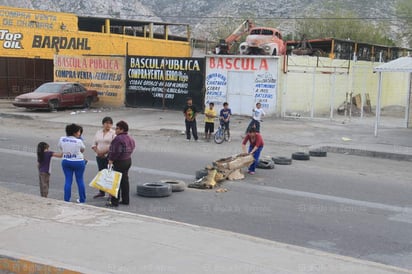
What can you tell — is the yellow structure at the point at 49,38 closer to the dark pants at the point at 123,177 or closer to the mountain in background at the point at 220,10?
the dark pants at the point at 123,177

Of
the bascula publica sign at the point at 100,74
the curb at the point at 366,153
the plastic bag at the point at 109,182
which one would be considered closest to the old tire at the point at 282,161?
the curb at the point at 366,153

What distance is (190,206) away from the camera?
9.34m

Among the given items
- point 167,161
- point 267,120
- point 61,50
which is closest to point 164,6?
point 61,50

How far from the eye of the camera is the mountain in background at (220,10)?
79312mm

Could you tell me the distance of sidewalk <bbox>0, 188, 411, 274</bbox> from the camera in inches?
221

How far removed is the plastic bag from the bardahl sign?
18455 mm

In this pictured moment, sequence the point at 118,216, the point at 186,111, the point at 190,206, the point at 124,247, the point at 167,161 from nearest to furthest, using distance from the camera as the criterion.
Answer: the point at 124,247, the point at 118,216, the point at 190,206, the point at 167,161, the point at 186,111

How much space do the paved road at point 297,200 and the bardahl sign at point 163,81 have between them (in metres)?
11.4

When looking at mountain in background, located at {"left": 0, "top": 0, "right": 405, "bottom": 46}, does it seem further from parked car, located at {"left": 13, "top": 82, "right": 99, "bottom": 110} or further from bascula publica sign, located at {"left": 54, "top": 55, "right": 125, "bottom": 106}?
parked car, located at {"left": 13, "top": 82, "right": 99, "bottom": 110}

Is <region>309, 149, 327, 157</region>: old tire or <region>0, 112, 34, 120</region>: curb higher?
<region>0, 112, 34, 120</region>: curb

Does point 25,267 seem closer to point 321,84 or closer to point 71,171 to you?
point 71,171

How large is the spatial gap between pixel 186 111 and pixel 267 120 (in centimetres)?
739

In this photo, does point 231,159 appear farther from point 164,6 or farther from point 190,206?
point 164,6

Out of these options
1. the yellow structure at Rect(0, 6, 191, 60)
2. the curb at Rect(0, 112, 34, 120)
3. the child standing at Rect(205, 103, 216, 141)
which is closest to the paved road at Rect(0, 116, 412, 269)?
the child standing at Rect(205, 103, 216, 141)
